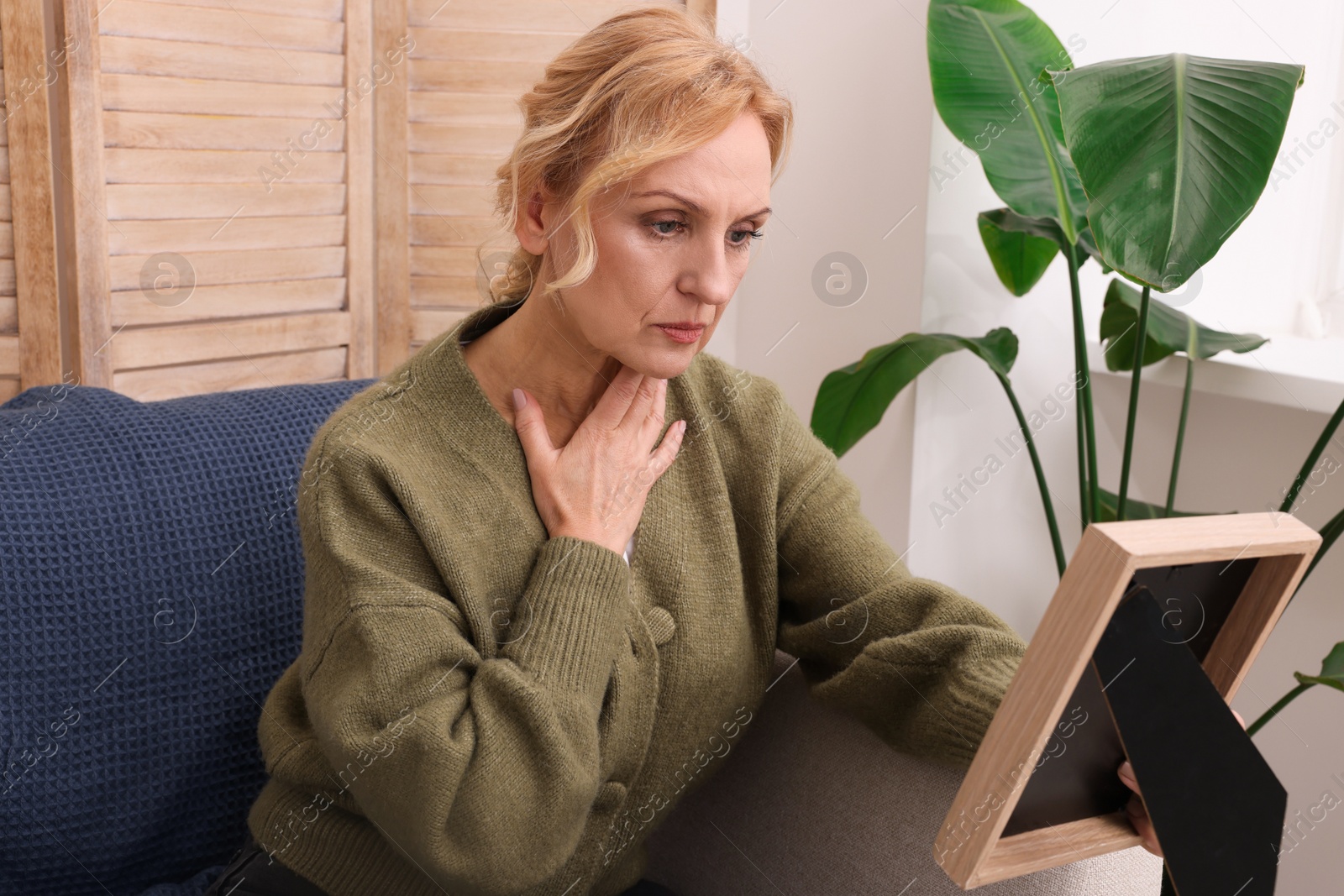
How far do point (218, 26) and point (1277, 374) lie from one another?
5.65 feet

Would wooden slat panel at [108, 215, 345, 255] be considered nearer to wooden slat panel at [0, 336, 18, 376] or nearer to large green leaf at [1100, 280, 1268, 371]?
wooden slat panel at [0, 336, 18, 376]

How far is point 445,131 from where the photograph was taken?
83.5 inches

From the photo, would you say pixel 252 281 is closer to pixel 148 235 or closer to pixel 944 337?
pixel 148 235

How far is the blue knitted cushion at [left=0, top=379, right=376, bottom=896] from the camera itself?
1115 mm

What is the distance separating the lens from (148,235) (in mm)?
1829

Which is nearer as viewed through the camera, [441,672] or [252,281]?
[441,672]

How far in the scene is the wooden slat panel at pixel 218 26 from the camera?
5.75ft

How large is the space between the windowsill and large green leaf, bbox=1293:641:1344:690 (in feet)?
1.38

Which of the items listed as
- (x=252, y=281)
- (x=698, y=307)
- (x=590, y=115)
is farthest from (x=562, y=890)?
(x=252, y=281)

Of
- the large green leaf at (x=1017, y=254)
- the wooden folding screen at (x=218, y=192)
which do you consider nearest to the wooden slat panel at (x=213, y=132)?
the wooden folding screen at (x=218, y=192)

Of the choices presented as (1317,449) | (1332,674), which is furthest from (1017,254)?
(1332,674)

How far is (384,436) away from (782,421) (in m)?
0.44

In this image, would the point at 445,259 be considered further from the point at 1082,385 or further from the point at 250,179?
the point at 1082,385

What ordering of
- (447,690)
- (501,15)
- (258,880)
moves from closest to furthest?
(447,690) → (258,880) → (501,15)
